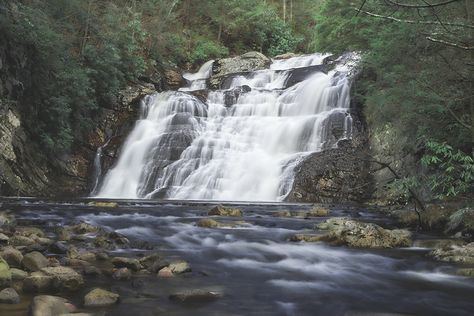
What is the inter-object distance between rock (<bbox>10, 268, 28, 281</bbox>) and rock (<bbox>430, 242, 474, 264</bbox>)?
5876mm

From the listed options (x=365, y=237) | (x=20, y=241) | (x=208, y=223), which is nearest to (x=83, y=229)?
(x=20, y=241)

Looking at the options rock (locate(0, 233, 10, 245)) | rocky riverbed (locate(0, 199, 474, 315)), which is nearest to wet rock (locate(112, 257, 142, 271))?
rocky riverbed (locate(0, 199, 474, 315))

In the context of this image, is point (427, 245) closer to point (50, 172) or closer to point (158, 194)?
point (158, 194)

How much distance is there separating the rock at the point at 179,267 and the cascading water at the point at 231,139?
10.5 meters

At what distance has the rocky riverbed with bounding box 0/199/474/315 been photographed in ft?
15.1

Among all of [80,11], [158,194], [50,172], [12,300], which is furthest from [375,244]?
[80,11]

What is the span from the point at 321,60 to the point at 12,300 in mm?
26885

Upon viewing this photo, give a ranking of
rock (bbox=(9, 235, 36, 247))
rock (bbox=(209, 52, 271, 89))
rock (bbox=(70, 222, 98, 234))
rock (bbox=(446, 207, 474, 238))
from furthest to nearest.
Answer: rock (bbox=(209, 52, 271, 89))
rock (bbox=(446, 207, 474, 238))
rock (bbox=(70, 222, 98, 234))
rock (bbox=(9, 235, 36, 247))

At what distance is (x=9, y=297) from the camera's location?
4.23m

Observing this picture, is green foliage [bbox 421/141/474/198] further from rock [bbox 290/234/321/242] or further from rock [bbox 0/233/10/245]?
rock [bbox 0/233/10/245]

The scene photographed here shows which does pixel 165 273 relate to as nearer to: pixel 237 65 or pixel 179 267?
Answer: pixel 179 267

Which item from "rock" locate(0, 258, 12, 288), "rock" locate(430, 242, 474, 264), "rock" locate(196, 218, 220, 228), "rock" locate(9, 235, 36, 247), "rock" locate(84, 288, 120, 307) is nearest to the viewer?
"rock" locate(84, 288, 120, 307)

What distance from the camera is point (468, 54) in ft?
32.1

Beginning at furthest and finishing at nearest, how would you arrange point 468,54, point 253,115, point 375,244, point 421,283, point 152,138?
point 253,115
point 152,138
point 468,54
point 375,244
point 421,283
